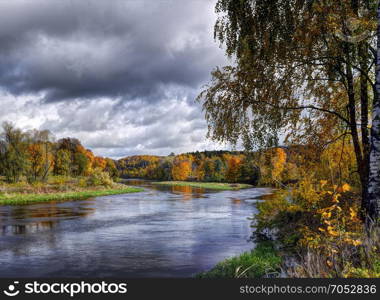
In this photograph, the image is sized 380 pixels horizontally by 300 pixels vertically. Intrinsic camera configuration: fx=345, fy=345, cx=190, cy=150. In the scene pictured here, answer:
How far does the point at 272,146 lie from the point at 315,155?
4.75 feet

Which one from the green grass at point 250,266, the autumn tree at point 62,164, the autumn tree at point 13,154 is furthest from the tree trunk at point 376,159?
the autumn tree at point 62,164

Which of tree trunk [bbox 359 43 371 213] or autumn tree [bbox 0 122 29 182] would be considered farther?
autumn tree [bbox 0 122 29 182]

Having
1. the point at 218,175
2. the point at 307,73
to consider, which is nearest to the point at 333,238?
the point at 307,73

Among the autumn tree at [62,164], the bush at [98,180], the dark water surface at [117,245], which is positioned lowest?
the dark water surface at [117,245]

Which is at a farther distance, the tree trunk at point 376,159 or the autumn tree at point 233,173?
the autumn tree at point 233,173

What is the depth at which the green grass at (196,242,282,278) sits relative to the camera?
28.6 ft

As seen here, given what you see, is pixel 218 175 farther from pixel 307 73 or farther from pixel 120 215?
pixel 307 73

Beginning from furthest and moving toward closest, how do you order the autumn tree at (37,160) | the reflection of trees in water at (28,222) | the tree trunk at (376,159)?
the autumn tree at (37,160) → the reflection of trees in water at (28,222) → the tree trunk at (376,159)

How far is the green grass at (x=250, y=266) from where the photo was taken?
8.70 meters

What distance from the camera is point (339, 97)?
37.0 feet

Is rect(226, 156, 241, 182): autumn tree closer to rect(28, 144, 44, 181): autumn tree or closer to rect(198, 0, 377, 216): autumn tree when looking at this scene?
rect(28, 144, 44, 181): autumn tree

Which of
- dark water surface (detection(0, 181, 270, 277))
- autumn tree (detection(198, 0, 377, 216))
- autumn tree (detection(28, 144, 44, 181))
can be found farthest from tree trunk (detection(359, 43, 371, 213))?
autumn tree (detection(28, 144, 44, 181))

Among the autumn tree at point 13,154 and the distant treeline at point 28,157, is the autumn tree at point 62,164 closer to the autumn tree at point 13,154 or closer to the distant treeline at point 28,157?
the distant treeline at point 28,157

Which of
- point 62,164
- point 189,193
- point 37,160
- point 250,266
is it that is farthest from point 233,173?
point 250,266
